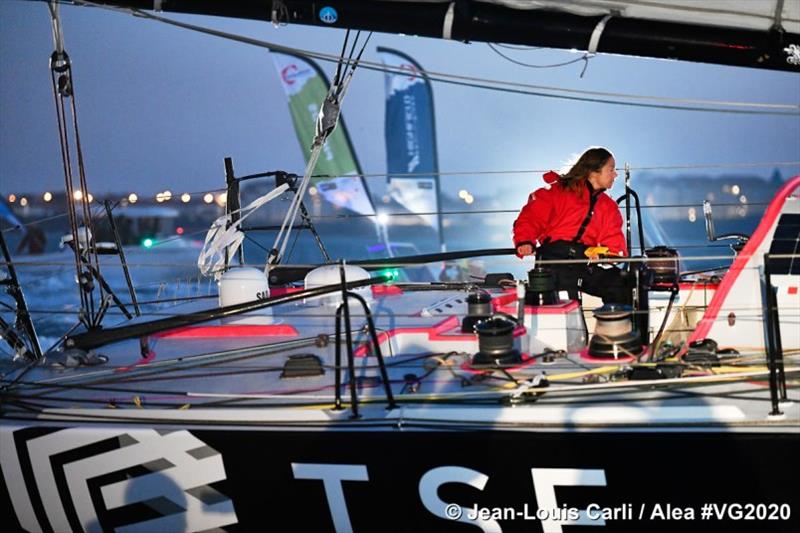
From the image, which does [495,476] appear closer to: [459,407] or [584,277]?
[459,407]

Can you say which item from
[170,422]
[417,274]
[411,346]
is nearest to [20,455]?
[170,422]

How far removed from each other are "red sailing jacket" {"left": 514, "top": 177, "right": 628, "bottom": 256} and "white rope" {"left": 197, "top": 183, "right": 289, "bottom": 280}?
4.46 ft

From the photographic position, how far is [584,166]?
4898 mm

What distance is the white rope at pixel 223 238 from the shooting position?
17.5ft

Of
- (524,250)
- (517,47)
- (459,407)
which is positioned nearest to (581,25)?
(517,47)

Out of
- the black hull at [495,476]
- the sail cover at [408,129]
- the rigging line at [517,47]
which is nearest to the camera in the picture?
the black hull at [495,476]

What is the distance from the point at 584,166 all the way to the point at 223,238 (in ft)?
6.40

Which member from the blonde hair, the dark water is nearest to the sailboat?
the blonde hair

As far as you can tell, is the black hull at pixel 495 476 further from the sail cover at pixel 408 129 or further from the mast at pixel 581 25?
the sail cover at pixel 408 129

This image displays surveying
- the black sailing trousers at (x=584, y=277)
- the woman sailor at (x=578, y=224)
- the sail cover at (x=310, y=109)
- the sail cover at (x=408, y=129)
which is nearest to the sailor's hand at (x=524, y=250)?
the woman sailor at (x=578, y=224)

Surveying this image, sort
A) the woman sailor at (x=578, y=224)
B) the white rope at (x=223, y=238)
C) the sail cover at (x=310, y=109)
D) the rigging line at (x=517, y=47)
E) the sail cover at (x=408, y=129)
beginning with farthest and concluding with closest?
the sail cover at (x=408, y=129)
the sail cover at (x=310, y=109)
the white rope at (x=223, y=238)
the woman sailor at (x=578, y=224)
the rigging line at (x=517, y=47)

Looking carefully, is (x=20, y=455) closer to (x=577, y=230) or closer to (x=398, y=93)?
(x=577, y=230)

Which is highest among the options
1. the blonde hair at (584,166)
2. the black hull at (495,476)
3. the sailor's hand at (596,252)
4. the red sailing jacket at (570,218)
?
the blonde hair at (584,166)

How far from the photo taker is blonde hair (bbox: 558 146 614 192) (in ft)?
15.9
